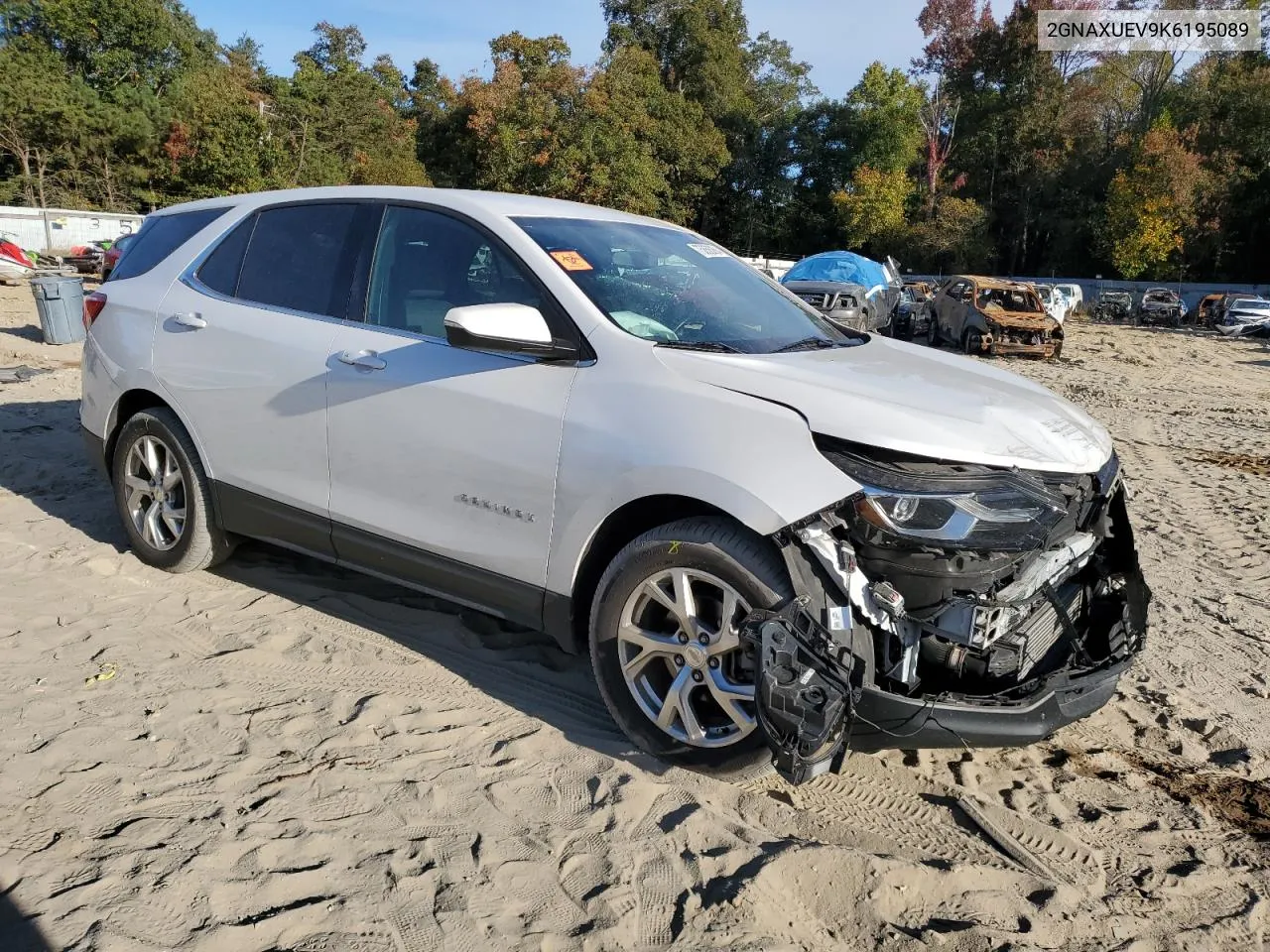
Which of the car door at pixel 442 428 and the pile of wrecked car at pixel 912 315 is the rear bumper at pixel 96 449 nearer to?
the car door at pixel 442 428

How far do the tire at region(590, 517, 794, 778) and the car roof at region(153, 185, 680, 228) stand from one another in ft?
4.91

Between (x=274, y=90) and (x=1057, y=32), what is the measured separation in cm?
4023

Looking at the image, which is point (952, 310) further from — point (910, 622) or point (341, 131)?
point (341, 131)

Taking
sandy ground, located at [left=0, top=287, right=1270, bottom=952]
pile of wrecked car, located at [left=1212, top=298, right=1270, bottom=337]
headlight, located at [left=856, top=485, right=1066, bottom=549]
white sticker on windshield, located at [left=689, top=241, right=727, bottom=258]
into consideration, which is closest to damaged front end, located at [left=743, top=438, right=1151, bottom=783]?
headlight, located at [left=856, top=485, right=1066, bottom=549]

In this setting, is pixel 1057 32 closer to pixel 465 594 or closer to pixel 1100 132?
pixel 1100 132

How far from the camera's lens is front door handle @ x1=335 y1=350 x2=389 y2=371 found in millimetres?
3576

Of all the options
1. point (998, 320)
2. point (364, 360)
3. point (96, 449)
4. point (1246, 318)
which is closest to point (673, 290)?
point (364, 360)

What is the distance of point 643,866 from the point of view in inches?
105

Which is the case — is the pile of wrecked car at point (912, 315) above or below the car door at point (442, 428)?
below

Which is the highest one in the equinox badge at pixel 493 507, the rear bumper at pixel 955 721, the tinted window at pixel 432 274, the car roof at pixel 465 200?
the car roof at pixel 465 200

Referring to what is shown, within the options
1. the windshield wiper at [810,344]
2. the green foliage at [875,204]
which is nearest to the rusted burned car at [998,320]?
the windshield wiper at [810,344]

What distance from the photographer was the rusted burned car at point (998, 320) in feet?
59.8

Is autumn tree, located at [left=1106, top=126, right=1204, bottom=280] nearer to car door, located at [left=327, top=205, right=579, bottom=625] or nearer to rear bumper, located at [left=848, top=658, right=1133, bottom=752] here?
car door, located at [left=327, top=205, right=579, bottom=625]

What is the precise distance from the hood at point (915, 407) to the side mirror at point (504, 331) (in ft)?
1.23
